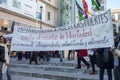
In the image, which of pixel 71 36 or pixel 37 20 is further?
pixel 37 20

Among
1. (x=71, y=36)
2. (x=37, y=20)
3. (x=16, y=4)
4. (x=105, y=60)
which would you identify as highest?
(x=16, y=4)

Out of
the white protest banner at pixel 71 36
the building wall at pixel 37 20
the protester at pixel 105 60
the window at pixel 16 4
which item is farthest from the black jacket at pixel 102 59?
the building wall at pixel 37 20

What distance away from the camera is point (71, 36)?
375 inches

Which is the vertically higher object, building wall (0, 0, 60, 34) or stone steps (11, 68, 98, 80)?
building wall (0, 0, 60, 34)

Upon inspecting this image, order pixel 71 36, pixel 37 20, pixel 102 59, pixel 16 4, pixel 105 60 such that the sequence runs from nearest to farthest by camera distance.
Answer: pixel 105 60 < pixel 102 59 < pixel 71 36 < pixel 16 4 < pixel 37 20

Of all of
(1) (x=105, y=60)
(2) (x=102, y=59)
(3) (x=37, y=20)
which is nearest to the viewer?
(1) (x=105, y=60)

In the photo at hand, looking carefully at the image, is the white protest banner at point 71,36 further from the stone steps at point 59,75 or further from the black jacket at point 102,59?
the stone steps at point 59,75

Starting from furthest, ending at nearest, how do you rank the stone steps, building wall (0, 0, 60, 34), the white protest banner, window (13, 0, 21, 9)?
building wall (0, 0, 60, 34) → window (13, 0, 21, 9) → the stone steps → the white protest banner

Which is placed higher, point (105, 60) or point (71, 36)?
point (71, 36)

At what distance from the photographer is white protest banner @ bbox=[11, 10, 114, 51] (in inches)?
304

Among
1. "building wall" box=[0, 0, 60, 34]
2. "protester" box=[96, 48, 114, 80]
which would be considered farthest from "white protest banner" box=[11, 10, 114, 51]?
"building wall" box=[0, 0, 60, 34]

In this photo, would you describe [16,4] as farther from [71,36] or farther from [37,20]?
[71,36]

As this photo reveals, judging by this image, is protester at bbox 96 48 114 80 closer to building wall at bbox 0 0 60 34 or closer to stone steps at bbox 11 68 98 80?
stone steps at bbox 11 68 98 80

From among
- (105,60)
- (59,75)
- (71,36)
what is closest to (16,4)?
(59,75)
